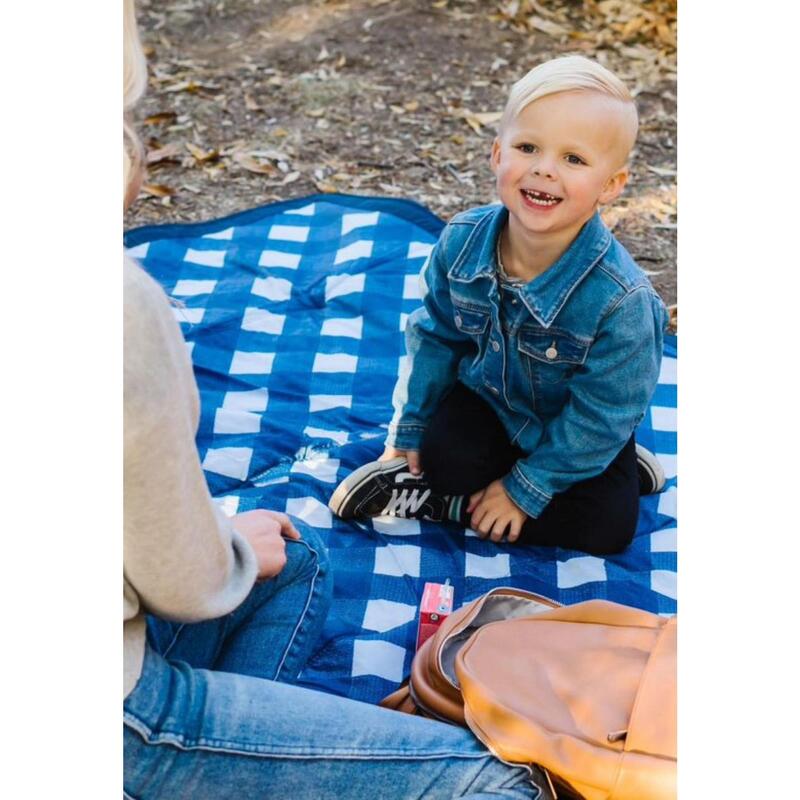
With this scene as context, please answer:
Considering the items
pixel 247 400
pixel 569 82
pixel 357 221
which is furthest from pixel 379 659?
pixel 357 221

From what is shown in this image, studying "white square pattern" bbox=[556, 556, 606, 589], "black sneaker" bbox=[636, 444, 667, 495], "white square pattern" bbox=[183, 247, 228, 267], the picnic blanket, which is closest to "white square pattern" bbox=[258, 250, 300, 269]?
the picnic blanket

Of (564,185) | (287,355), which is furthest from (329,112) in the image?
(564,185)

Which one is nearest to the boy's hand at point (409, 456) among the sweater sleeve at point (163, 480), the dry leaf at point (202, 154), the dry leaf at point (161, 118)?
the sweater sleeve at point (163, 480)

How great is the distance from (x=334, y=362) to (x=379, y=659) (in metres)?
1.03

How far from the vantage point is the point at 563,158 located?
2002 mm

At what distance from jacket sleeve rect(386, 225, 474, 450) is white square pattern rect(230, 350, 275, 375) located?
55cm

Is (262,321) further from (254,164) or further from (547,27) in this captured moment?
(547,27)

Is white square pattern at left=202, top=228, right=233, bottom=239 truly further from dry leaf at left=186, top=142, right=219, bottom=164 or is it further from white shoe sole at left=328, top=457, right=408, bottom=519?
white shoe sole at left=328, top=457, right=408, bottom=519

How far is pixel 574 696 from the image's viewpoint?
1.66m

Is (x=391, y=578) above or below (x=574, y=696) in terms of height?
below

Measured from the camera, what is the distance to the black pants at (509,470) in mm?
2326

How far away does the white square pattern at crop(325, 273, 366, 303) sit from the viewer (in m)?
3.18
